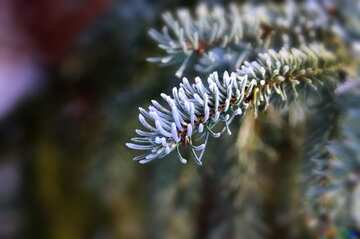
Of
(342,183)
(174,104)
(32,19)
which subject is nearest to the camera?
(174,104)

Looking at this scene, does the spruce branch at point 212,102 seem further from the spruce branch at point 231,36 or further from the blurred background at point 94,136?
the blurred background at point 94,136

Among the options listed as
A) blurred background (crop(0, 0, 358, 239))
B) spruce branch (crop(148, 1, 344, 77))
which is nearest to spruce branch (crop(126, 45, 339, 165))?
spruce branch (crop(148, 1, 344, 77))

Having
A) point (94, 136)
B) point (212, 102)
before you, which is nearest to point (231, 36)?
point (212, 102)

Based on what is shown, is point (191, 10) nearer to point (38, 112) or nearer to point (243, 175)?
point (243, 175)

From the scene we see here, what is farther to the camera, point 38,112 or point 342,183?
point 38,112

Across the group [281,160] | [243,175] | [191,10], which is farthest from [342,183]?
[191,10]

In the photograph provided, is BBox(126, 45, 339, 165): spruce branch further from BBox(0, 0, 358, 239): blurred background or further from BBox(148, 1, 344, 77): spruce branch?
BBox(0, 0, 358, 239): blurred background

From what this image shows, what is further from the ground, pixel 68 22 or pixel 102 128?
pixel 68 22
